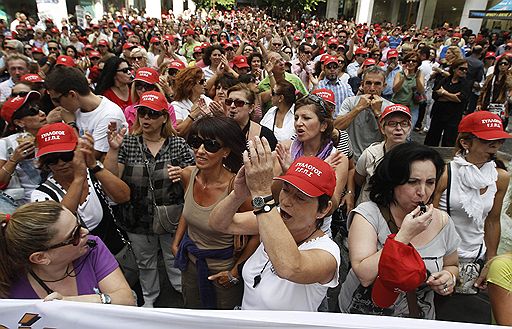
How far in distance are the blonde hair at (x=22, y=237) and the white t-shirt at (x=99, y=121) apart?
1.88 metres

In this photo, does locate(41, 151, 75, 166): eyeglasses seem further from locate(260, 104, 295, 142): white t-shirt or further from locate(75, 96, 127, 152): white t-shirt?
locate(260, 104, 295, 142): white t-shirt

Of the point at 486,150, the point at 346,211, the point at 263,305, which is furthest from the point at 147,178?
the point at 486,150

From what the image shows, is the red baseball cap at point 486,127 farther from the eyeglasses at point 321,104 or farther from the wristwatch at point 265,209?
the wristwatch at point 265,209

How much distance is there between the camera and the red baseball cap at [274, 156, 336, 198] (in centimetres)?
179

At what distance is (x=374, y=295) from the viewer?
1885 millimetres

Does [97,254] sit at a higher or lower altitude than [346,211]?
higher

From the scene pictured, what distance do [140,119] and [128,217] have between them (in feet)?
2.73

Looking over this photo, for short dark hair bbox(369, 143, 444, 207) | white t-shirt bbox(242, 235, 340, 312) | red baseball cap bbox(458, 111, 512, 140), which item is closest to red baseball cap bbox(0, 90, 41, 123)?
white t-shirt bbox(242, 235, 340, 312)

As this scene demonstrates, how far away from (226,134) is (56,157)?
1.11m

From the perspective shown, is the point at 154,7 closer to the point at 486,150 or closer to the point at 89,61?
the point at 89,61

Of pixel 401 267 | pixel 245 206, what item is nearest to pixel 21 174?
pixel 245 206

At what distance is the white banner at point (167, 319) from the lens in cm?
137

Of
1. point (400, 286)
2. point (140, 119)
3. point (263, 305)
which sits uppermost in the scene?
point (140, 119)

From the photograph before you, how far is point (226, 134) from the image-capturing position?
2518mm
